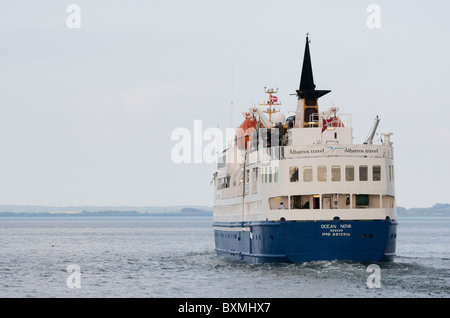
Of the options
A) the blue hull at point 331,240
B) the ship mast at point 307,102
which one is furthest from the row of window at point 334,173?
the ship mast at point 307,102

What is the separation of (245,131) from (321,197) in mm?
15888

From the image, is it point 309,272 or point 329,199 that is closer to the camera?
point 309,272

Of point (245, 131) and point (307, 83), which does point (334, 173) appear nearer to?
point (307, 83)

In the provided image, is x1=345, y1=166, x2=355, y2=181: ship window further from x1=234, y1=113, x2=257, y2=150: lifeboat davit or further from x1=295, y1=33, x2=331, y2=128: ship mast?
x1=234, y1=113, x2=257, y2=150: lifeboat davit

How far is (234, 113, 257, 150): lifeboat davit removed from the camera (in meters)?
62.1

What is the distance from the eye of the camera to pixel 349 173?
4956 centimetres

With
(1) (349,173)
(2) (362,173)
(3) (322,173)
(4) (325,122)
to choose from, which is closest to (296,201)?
(3) (322,173)

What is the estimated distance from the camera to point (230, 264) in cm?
6006

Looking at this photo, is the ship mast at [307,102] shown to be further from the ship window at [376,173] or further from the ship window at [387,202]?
the ship window at [387,202]
